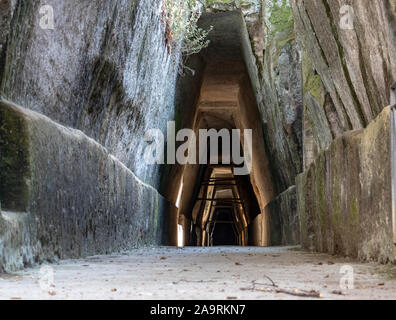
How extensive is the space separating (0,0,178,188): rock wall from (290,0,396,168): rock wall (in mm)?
1935

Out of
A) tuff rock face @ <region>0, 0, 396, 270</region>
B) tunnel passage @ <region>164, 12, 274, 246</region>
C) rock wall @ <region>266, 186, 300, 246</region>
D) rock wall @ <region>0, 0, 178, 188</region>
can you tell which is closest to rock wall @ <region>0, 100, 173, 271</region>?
tuff rock face @ <region>0, 0, 396, 270</region>

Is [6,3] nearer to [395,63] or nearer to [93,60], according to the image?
[93,60]

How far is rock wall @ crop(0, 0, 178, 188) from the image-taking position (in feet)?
13.0

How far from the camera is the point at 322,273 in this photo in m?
3.45

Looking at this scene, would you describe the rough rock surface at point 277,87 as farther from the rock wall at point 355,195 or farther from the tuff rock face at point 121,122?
the rock wall at point 355,195

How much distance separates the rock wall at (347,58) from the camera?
3730 mm

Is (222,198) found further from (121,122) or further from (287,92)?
(121,122)

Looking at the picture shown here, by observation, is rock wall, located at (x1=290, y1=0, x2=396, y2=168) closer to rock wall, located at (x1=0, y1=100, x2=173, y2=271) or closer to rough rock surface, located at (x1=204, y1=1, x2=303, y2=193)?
rock wall, located at (x1=0, y1=100, x2=173, y2=271)

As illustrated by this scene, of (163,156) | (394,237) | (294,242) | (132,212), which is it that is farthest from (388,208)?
(163,156)

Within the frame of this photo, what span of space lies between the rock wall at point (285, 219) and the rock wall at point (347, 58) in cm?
318

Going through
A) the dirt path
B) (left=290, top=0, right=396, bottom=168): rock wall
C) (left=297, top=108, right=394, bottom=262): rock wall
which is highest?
(left=290, top=0, right=396, bottom=168): rock wall

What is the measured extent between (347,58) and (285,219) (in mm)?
6303

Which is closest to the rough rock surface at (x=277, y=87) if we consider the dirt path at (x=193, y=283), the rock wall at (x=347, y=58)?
the rock wall at (x=347, y=58)

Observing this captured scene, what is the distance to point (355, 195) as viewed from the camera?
4566mm
